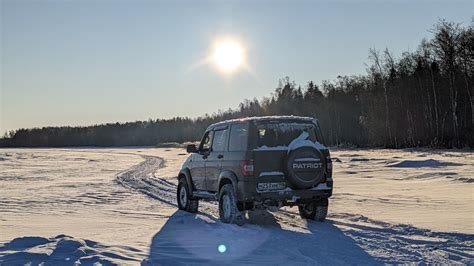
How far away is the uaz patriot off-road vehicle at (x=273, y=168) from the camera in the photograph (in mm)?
9141

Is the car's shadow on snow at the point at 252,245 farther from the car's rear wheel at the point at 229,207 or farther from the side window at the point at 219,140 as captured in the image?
the side window at the point at 219,140

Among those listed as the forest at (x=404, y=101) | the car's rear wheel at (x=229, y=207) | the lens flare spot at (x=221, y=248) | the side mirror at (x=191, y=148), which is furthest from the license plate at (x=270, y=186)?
the forest at (x=404, y=101)

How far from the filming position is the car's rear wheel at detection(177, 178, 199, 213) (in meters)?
11.6

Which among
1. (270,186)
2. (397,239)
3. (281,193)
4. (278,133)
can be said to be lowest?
(397,239)

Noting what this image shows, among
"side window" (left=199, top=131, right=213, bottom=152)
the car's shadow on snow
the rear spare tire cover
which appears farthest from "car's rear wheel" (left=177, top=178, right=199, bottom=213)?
the rear spare tire cover

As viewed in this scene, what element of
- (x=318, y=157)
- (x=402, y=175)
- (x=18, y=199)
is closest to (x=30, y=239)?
(x=318, y=157)

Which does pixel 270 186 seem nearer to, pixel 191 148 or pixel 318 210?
pixel 318 210

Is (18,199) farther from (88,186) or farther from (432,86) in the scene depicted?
(432,86)

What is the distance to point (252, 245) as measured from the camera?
7.45 m

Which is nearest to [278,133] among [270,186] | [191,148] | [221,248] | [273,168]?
[273,168]

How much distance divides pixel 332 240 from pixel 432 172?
12623mm

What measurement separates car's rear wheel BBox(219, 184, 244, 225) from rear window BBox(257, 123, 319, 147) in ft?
3.84

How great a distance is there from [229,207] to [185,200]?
258 centimetres

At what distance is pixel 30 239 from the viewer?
23.8 ft
